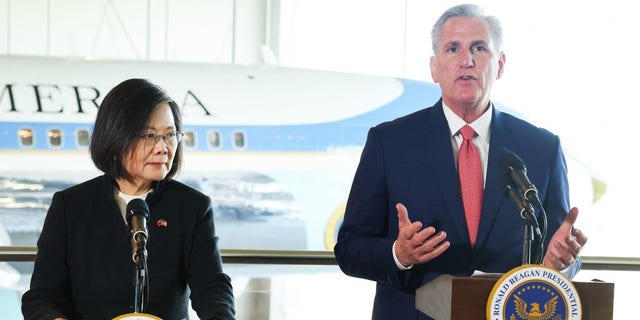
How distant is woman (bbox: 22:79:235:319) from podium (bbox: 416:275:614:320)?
1.71 ft

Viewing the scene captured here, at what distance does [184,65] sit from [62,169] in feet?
4.76

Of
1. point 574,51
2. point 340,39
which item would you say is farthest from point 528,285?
point 574,51

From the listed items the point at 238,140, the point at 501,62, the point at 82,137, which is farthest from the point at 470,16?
the point at 238,140

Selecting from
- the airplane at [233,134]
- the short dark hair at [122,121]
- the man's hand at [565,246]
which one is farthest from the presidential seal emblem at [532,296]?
the airplane at [233,134]

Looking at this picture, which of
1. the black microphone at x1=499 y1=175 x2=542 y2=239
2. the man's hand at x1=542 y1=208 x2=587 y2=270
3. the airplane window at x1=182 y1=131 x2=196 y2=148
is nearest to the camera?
the black microphone at x1=499 y1=175 x2=542 y2=239

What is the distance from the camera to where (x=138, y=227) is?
1831 millimetres

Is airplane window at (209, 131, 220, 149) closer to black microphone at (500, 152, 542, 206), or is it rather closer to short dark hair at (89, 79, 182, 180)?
short dark hair at (89, 79, 182, 180)

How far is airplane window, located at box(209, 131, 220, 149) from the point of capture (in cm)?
879

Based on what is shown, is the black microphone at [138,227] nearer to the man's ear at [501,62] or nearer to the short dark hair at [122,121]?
the short dark hair at [122,121]

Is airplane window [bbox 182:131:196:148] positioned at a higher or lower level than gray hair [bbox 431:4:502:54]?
lower

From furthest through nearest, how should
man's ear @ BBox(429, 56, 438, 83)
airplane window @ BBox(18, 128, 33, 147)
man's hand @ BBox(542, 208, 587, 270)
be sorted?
1. airplane window @ BBox(18, 128, 33, 147)
2. man's ear @ BBox(429, 56, 438, 83)
3. man's hand @ BBox(542, 208, 587, 270)

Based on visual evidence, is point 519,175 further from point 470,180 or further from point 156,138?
point 156,138

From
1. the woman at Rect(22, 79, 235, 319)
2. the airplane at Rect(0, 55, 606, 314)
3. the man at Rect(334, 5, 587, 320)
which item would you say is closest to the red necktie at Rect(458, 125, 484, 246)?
the man at Rect(334, 5, 587, 320)

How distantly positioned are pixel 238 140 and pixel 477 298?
719 centimetres
